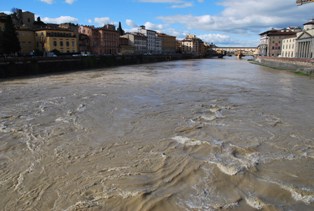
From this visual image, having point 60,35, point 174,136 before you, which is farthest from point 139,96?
point 60,35

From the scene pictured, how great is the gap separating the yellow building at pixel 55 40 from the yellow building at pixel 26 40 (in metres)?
0.94

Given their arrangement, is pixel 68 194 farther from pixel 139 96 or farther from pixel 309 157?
pixel 139 96

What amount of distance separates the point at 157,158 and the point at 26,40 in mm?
52755

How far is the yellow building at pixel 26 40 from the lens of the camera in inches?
2015

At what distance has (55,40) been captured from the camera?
53.4 meters

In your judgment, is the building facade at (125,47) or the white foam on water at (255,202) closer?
the white foam on water at (255,202)

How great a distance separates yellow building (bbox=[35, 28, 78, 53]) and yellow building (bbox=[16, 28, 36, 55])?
94cm

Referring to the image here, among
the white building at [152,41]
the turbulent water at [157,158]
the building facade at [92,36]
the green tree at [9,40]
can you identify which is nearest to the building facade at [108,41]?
the building facade at [92,36]

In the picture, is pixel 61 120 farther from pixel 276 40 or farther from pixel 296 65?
pixel 276 40

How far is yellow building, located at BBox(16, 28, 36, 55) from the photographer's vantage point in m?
51.2

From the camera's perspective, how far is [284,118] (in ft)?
36.7

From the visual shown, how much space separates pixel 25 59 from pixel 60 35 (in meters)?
24.8

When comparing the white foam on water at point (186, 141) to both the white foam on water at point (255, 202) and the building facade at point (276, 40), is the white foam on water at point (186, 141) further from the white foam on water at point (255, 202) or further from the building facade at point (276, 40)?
the building facade at point (276, 40)

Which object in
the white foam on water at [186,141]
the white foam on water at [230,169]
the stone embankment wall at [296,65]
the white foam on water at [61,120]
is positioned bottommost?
the white foam on water at [230,169]
